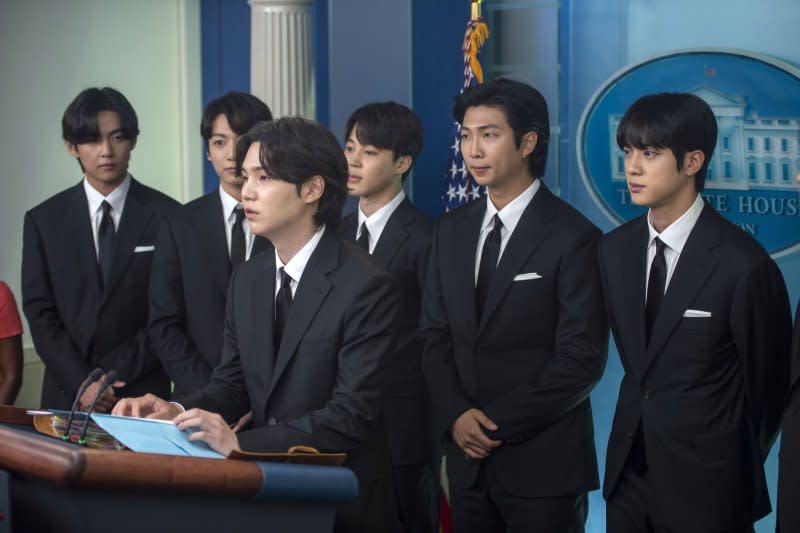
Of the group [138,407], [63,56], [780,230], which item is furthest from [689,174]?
[63,56]

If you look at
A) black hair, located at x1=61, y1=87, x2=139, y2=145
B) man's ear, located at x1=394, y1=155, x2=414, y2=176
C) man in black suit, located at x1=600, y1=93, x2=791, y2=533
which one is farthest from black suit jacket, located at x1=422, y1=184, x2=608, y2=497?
black hair, located at x1=61, y1=87, x2=139, y2=145

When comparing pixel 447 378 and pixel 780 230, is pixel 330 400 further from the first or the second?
pixel 780 230

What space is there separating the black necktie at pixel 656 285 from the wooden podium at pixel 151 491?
4.33ft

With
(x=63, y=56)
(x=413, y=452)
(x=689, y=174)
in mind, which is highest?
(x=63, y=56)

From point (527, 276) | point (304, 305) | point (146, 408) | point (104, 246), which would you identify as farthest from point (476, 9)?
point (146, 408)

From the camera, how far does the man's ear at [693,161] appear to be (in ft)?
10.1

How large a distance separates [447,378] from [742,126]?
4.57ft

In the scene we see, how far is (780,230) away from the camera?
12.4 ft

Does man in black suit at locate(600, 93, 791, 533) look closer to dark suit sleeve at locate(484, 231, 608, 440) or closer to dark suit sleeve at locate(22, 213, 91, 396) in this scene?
dark suit sleeve at locate(484, 231, 608, 440)

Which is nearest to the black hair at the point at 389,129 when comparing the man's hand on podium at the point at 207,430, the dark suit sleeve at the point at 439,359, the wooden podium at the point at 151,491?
the dark suit sleeve at the point at 439,359

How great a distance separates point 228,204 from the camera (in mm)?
3771

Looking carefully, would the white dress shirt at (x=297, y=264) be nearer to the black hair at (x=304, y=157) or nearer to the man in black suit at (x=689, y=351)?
the black hair at (x=304, y=157)

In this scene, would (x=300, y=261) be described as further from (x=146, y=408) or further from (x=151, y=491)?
(x=151, y=491)

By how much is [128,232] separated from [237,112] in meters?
0.58
